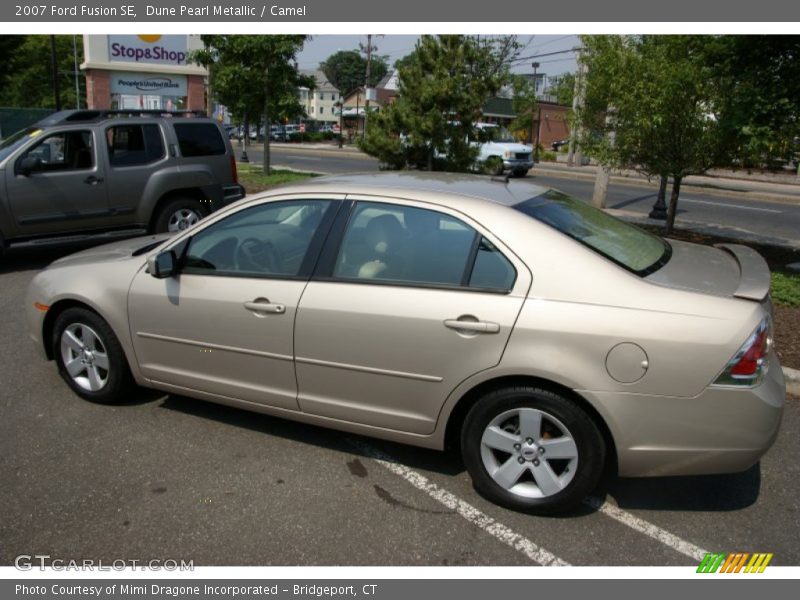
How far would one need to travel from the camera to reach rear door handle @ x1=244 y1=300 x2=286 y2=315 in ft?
12.2

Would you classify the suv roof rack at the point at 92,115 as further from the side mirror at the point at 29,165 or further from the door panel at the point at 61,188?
the side mirror at the point at 29,165

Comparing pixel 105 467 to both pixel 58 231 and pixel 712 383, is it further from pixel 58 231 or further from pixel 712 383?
pixel 58 231

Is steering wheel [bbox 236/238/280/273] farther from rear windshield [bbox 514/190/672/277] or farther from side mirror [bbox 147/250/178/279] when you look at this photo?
rear windshield [bbox 514/190/672/277]

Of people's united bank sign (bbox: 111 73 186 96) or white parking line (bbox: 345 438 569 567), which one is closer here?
white parking line (bbox: 345 438 569 567)

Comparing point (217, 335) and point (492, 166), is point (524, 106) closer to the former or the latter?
point (492, 166)

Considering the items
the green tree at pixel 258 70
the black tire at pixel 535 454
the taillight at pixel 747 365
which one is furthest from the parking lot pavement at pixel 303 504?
the green tree at pixel 258 70

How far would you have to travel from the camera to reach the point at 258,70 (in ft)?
55.7

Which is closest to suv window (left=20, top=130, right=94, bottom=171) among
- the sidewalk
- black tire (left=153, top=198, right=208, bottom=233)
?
black tire (left=153, top=198, right=208, bottom=233)

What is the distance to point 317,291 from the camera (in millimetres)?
3658

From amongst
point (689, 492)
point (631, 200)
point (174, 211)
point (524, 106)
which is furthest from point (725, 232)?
point (524, 106)

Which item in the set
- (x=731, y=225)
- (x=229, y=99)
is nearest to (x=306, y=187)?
(x=731, y=225)

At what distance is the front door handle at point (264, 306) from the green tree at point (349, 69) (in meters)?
132

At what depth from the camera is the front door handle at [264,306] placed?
3.71 meters

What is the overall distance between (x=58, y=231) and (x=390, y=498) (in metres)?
6.76
